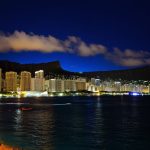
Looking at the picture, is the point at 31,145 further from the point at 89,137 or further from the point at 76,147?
the point at 89,137

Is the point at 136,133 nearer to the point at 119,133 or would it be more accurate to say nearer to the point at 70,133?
the point at 119,133

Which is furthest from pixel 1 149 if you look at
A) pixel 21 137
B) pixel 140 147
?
pixel 21 137

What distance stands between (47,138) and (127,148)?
8525mm

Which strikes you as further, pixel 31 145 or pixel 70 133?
pixel 70 133

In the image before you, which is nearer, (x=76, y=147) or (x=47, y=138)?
(x=76, y=147)

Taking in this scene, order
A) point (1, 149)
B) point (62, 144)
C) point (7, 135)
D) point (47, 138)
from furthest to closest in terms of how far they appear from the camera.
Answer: point (7, 135), point (47, 138), point (62, 144), point (1, 149)

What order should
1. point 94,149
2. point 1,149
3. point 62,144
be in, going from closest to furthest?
point 1,149 < point 94,149 < point 62,144

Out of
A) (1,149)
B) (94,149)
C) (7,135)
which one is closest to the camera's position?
(1,149)

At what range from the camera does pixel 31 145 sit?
31.6 m

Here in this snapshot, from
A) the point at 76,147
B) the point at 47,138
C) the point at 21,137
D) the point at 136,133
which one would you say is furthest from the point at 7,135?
the point at 136,133

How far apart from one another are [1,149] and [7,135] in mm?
19854

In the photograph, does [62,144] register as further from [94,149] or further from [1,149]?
[1,149]

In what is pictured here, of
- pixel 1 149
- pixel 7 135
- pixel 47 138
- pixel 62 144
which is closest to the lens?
pixel 1 149

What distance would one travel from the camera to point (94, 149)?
3016 centimetres
